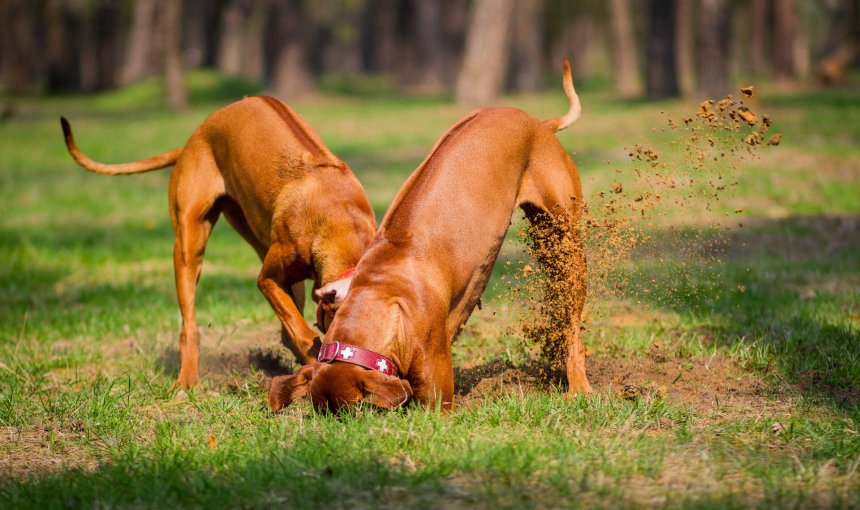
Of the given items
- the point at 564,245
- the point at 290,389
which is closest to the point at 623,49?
the point at 564,245

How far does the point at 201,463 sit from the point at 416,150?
1381cm

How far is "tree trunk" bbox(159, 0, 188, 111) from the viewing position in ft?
86.0

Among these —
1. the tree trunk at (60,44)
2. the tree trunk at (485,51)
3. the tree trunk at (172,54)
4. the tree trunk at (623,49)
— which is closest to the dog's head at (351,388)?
the tree trunk at (485,51)

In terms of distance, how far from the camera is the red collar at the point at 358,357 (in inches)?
169

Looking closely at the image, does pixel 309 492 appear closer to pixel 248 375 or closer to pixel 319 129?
pixel 248 375

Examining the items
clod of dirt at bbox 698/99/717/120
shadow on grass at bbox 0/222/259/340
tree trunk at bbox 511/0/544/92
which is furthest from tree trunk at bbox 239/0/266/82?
clod of dirt at bbox 698/99/717/120

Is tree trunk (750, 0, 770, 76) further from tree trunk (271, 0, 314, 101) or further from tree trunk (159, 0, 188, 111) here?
tree trunk (159, 0, 188, 111)

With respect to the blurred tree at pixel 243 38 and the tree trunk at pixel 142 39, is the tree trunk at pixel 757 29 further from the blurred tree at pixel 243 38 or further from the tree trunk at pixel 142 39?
the tree trunk at pixel 142 39

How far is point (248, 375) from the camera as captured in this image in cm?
582

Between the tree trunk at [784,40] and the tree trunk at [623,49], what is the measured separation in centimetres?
437

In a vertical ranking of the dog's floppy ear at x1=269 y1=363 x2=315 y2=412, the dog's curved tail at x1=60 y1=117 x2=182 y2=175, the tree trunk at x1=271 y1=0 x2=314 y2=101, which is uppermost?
the dog's curved tail at x1=60 y1=117 x2=182 y2=175

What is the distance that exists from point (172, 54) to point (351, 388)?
79.4 feet

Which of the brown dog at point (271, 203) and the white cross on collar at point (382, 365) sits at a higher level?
the brown dog at point (271, 203)

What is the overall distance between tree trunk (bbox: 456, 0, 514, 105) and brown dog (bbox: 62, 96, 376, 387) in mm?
17439
